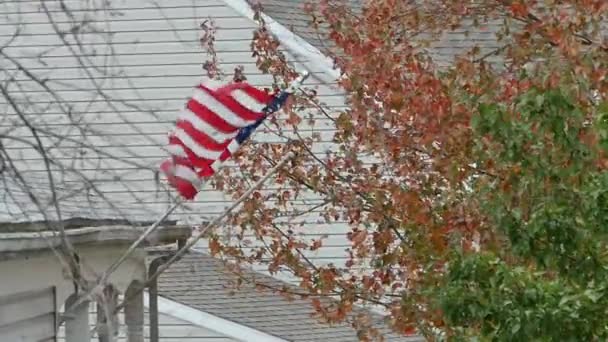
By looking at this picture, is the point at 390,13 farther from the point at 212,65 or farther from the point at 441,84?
the point at 212,65

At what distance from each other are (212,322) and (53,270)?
699 centimetres

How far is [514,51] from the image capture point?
10.6m

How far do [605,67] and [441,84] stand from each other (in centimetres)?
125

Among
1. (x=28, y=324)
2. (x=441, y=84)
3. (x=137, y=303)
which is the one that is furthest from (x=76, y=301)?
(x=441, y=84)

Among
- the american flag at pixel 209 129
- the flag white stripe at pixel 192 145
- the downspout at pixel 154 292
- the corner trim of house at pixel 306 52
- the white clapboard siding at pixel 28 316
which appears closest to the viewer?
the white clapboard siding at pixel 28 316

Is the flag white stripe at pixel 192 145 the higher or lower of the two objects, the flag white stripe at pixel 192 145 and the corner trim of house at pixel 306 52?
the lower

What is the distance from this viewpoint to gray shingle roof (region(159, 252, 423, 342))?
14250mm

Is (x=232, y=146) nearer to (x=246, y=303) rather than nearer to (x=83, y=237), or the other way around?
(x=83, y=237)

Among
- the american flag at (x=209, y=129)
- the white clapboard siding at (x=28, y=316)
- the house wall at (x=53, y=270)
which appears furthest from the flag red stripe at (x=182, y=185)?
the white clapboard siding at (x=28, y=316)

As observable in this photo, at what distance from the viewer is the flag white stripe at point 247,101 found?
8.77 metres

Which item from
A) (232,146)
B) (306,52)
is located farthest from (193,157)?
(306,52)

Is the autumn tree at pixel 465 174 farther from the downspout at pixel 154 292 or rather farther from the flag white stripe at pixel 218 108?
the downspout at pixel 154 292

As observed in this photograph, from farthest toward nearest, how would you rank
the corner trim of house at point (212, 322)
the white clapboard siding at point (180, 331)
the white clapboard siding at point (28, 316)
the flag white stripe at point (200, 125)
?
1. the white clapboard siding at point (180, 331)
2. the corner trim of house at point (212, 322)
3. the flag white stripe at point (200, 125)
4. the white clapboard siding at point (28, 316)

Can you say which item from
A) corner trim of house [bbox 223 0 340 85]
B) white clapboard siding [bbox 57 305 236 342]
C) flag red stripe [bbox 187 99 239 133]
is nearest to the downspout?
flag red stripe [bbox 187 99 239 133]
